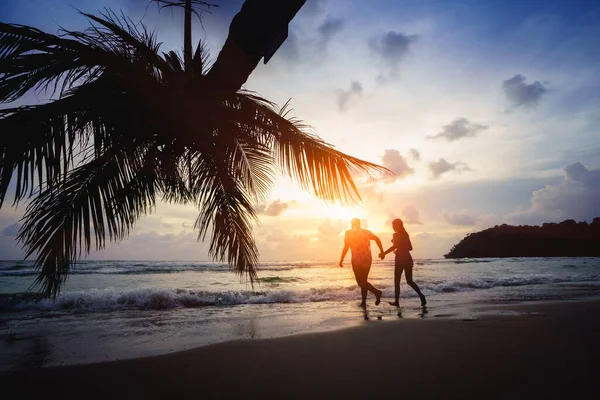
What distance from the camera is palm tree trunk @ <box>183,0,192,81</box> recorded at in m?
3.63

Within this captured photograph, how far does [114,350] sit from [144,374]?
137 cm

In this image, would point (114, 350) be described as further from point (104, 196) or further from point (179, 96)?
point (179, 96)

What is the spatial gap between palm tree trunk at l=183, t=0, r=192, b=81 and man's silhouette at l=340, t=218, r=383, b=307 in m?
5.49

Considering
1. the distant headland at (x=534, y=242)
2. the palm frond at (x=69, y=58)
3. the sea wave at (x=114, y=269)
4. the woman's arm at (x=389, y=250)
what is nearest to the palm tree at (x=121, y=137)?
the palm frond at (x=69, y=58)

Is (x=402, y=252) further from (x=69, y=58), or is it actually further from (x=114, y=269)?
(x=114, y=269)

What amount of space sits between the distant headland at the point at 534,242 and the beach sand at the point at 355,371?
76217 millimetres

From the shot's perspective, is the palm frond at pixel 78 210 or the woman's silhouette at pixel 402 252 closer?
the palm frond at pixel 78 210

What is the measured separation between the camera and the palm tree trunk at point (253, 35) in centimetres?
185

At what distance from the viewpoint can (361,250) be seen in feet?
26.4

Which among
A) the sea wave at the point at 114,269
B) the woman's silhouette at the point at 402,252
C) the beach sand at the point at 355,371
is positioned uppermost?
the woman's silhouette at the point at 402,252

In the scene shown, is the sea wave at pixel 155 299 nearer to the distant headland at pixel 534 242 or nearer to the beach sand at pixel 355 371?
the beach sand at pixel 355 371

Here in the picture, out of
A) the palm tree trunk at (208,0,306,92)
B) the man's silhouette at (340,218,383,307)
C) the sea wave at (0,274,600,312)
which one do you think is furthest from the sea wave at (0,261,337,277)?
the palm tree trunk at (208,0,306,92)

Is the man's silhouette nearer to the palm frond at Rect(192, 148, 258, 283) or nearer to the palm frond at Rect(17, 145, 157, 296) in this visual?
the palm frond at Rect(192, 148, 258, 283)

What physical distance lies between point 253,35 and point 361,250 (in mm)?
6607
